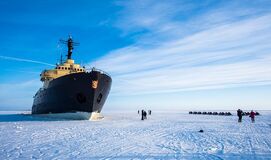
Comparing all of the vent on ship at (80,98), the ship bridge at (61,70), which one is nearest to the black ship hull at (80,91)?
the vent on ship at (80,98)

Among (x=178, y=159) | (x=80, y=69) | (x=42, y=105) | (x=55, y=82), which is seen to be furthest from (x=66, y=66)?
(x=178, y=159)

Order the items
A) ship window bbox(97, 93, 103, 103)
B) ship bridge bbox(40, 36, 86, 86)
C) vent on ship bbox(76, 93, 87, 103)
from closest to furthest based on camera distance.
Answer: vent on ship bbox(76, 93, 87, 103), ship window bbox(97, 93, 103, 103), ship bridge bbox(40, 36, 86, 86)

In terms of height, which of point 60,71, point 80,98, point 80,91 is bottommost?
point 80,98

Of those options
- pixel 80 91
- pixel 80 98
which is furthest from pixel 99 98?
pixel 80 91

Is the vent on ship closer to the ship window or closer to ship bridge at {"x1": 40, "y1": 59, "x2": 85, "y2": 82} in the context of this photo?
the ship window

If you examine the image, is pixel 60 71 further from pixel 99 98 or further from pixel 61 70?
pixel 99 98

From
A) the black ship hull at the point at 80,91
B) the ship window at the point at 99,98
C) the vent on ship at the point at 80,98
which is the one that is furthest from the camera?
the ship window at the point at 99,98

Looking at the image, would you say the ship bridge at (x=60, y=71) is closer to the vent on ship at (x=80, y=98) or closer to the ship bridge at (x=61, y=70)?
the ship bridge at (x=61, y=70)

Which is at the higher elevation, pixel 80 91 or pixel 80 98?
pixel 80 91

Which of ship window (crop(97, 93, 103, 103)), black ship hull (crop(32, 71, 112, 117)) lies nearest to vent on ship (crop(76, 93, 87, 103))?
black ship hull (crop(32, 71, 112, 117))

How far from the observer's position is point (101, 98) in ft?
93.9

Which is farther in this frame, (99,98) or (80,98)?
(99,98)

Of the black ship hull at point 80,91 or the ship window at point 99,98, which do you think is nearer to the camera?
the black ship hull at point 80,91

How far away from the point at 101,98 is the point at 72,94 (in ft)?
10.6
